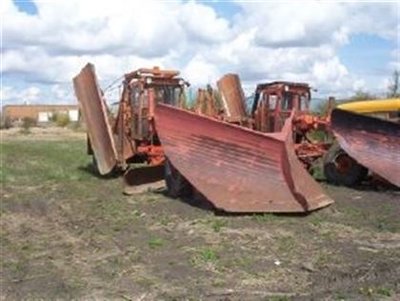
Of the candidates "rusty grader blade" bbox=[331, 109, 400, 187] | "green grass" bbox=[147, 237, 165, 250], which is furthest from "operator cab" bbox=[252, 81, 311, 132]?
"green grass" bbox=[147, 237, 165, 250]

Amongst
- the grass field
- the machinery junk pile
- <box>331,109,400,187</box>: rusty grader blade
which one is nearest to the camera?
the grass field

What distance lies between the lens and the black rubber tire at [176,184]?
1336cm

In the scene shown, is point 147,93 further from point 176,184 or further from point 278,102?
A: point 176,184

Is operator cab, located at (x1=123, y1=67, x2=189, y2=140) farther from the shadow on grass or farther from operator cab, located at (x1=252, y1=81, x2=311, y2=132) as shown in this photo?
operator cab, located at (x1=252, y1=81, x2=311, y2=132)

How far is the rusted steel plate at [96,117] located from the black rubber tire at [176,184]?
383cm

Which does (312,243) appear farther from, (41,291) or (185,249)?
(41,291)

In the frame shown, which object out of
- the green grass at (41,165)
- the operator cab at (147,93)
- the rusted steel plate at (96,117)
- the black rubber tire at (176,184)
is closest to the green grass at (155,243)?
the black rubber tire at (176,184)

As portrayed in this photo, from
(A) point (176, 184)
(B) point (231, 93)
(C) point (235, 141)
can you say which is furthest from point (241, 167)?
(B) point (231, 93)

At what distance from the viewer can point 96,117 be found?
704 inches

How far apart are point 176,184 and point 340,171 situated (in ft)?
10.5

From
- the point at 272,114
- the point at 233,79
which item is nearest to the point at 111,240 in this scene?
the point at 272,114

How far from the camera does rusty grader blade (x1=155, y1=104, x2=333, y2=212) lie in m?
11.5

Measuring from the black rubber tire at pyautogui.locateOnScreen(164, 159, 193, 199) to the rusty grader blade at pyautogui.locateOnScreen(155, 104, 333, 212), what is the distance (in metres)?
0.67

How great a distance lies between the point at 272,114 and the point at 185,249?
7131 mm
